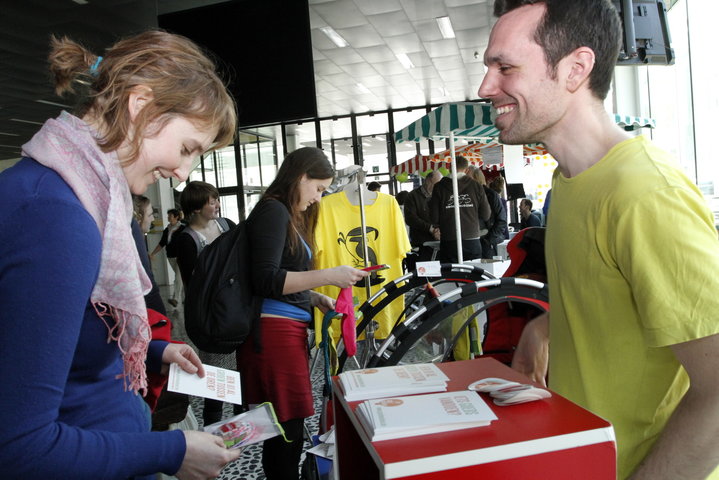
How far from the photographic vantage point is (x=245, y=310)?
1.96 meters

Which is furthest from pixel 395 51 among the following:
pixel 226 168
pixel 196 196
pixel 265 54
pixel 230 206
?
pixel 196 196

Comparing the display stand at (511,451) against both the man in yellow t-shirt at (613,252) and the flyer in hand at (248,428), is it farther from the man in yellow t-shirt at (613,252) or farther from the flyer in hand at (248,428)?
the flyer in hand at (248,428)

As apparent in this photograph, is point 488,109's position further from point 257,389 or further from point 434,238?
point 257,389

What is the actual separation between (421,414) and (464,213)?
5.16 metres

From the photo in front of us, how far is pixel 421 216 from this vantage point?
22.7 feet

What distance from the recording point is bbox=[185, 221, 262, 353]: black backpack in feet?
6.39

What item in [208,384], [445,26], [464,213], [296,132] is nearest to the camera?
[208,384]

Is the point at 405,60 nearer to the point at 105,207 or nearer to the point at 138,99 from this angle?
the point at 138,99

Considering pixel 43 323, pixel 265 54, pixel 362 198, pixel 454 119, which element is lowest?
pixel 43 323

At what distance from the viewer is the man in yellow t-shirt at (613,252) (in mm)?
741

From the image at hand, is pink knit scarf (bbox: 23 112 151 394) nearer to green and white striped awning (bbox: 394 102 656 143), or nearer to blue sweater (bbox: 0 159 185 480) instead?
blue sweater (bbox: 0 159 185 480)

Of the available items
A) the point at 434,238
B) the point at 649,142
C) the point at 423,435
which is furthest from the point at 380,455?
the point at 434,238

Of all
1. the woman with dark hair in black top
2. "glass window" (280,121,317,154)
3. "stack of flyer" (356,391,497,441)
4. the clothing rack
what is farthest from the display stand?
"glass window" (280,121,317,154)

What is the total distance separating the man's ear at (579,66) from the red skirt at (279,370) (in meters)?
1.41
